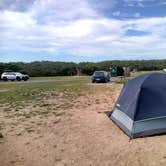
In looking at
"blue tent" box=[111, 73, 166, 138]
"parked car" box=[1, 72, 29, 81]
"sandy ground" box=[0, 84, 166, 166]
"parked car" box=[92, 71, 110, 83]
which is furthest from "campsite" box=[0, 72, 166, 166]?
"parked car" box=[1, 72, 29, 81]

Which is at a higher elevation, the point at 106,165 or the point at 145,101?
the point at 145,101

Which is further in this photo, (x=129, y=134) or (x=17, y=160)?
(x=129, y=134)

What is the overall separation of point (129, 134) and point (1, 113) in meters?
5.65

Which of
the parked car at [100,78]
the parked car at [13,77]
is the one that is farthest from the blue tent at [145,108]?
the parked car at [13,77]

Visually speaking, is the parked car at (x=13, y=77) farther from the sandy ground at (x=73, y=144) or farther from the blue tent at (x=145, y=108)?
the blue tent at (x=145, y=108)

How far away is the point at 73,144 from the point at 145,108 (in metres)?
1.97

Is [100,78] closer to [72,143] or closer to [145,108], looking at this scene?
[145,108]

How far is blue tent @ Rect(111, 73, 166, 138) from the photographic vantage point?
712 cm

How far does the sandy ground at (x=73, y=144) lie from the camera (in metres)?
5.71

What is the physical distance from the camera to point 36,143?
6953 millimetres

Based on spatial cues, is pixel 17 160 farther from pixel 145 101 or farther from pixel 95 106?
pixel 95 106

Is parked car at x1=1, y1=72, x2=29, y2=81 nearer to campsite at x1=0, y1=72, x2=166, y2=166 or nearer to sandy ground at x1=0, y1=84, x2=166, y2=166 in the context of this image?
campsite at x1=0, y1=72, x2=166, y2=166

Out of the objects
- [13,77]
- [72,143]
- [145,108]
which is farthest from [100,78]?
[72,143]

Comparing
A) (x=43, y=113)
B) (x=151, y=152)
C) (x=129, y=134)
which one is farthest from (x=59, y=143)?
(x=43, y=113)
